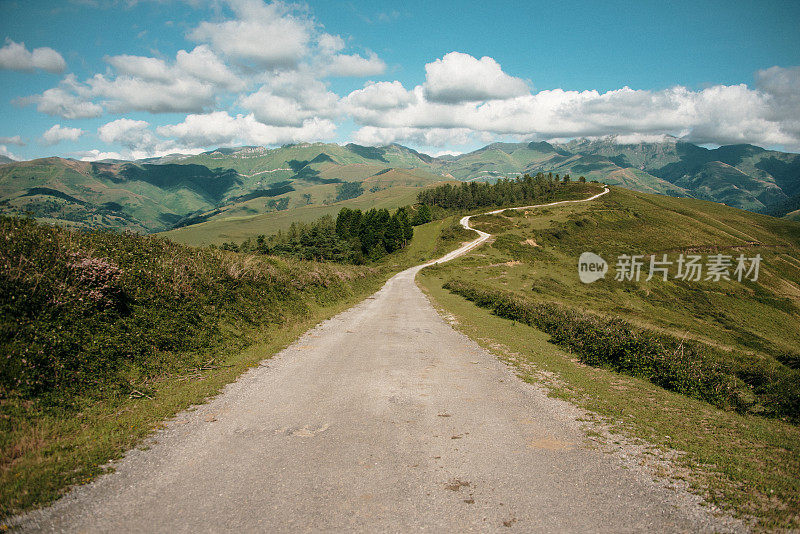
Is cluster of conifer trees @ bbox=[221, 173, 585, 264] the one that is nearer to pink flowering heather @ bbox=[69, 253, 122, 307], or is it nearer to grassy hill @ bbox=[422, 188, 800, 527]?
grassy hill @ bbox=[422, 188, 800, 527]

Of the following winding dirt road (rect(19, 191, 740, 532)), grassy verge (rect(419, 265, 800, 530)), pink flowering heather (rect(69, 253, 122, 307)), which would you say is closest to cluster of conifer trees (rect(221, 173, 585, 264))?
pink flowering heather (rect(69, 253, 122, 307))

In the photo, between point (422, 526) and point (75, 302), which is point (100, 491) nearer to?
point (422, 526)

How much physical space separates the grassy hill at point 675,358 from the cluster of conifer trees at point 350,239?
3111cm

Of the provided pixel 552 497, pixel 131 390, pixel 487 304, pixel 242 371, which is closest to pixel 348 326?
pixel 242 371

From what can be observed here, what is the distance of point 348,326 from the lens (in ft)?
68.8

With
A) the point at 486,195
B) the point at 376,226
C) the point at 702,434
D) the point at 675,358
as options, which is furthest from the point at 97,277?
the point at 486,195

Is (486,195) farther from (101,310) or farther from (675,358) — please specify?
(101,310)

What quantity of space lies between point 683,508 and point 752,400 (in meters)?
8.17

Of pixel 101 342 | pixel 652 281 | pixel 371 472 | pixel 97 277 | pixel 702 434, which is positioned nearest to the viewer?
pixel 371 472

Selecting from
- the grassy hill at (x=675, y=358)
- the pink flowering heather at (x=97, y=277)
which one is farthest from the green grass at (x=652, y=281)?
the pink flowering heather at (x=97, y=277)

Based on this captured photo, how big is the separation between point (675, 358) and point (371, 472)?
12.5 m

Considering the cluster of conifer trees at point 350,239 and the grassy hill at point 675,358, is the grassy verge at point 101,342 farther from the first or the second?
the cluster of conifer trees at point 350,239

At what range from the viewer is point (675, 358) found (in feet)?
42.4

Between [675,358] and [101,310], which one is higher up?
[101,310]
